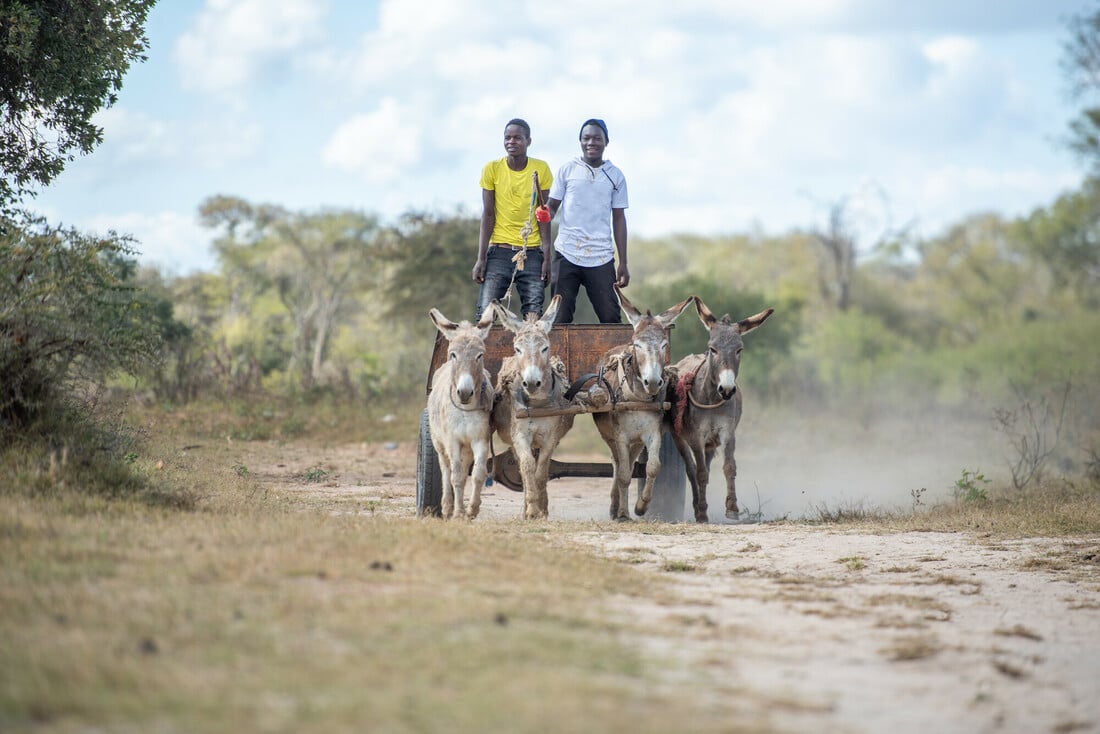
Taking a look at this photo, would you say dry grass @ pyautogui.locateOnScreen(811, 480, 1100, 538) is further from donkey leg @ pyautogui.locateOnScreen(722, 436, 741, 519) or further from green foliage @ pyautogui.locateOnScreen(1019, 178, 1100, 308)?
green foliage @ pyautogui.locateOnScreen(1019, 178, 1100, 308)

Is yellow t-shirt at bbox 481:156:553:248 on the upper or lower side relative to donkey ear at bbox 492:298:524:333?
upper

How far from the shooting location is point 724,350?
407 inches

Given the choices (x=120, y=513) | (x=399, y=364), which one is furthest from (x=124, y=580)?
(x=399, y=364)

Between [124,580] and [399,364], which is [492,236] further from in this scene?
[399,364]

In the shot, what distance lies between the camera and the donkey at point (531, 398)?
9469 millimetres

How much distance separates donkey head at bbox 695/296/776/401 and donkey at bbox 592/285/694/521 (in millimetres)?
449

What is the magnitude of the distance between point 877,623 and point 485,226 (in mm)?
6165

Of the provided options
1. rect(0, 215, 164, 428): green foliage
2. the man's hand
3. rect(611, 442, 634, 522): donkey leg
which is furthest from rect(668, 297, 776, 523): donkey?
rect(0, 215, 164, 428): green foliage

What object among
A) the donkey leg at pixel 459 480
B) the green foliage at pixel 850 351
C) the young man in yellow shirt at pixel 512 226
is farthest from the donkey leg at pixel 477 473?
→ the green foliage at pixel 850 351

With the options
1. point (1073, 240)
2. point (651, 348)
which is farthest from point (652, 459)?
Answer: point (1073, 240)

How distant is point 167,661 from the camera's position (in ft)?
14.1

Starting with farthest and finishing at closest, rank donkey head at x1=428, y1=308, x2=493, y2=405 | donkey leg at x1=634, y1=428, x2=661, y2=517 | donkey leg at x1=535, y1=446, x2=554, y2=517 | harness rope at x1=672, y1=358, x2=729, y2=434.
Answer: harness rope at x1=672, y1=358, x2=729, y2=434, donkey leg at x1=634, y1=428, x2=661, y2=517, donkey leg at x1=535, y1=446, x2=554, y2=517, donkey head at x1=428, y1=308, x2=493, y2=405

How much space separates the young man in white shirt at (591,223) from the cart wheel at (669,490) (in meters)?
1.59

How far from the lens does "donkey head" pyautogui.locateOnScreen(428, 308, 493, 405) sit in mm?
9016
